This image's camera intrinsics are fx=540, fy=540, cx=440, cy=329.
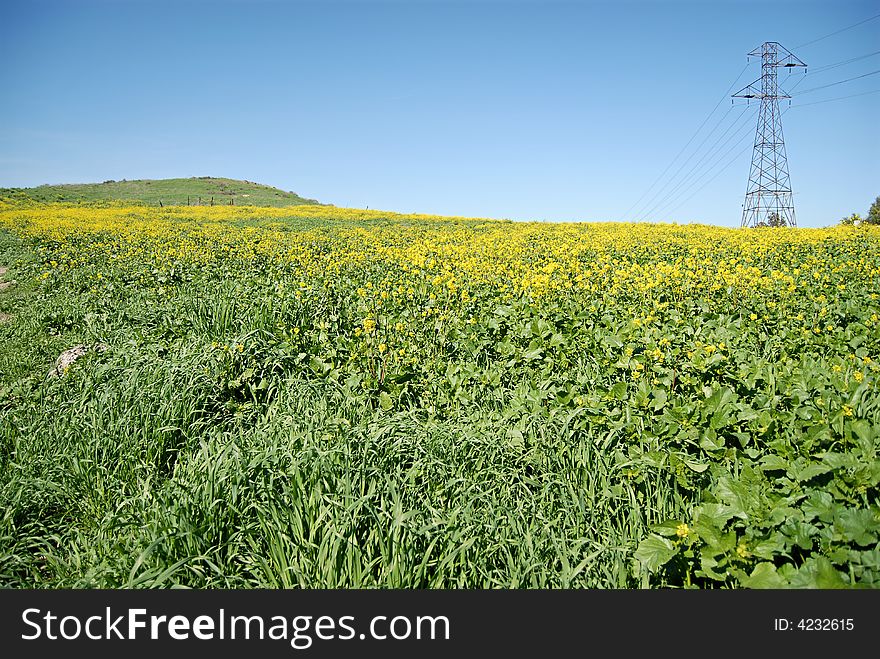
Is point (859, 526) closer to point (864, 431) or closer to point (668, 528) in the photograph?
point (668, 528)

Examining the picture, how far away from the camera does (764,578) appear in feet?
7.12

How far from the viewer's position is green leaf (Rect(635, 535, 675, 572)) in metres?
2.42

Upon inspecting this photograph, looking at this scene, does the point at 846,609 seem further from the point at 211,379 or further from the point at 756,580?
the point at 211,379

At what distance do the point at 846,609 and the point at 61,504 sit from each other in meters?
4.14

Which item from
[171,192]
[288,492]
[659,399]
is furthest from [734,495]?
[171,192]

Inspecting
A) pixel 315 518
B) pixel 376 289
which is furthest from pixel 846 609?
pixel 376 289

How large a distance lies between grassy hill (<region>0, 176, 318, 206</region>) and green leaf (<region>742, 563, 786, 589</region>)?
5072 cm

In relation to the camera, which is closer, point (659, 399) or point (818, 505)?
point (818, 505)

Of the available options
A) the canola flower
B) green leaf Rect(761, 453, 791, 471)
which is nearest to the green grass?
green leaf Rect(761, 453, 791, 471)

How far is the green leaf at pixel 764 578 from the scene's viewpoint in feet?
7.03

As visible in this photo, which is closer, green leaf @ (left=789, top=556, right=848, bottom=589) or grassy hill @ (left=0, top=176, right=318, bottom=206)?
green leaf @ (left=789, top=556, right=848, bottom=589)

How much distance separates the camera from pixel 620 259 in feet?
37.3

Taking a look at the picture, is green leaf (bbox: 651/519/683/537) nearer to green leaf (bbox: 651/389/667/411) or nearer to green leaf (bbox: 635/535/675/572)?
green leaf (bbox: 635/535/675/572)

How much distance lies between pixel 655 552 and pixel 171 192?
60053 millimetres
